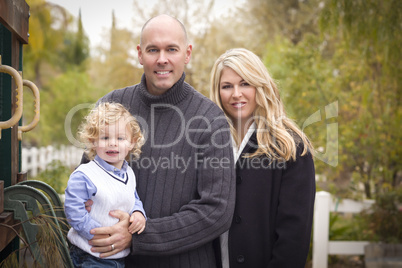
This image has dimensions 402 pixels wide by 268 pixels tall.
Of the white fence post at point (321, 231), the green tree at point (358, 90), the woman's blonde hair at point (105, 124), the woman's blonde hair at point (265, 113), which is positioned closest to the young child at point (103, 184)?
the woman's blonde hair at point (105, 124)

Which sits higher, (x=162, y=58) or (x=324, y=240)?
(x=162, y=58)

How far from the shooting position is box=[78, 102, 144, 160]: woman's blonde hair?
1.97 metres

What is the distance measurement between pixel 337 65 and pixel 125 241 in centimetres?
502

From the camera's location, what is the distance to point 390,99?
16.9 ft

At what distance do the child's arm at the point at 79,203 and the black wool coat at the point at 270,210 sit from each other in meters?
0.82

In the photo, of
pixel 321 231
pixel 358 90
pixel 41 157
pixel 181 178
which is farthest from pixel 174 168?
pixel 41 157

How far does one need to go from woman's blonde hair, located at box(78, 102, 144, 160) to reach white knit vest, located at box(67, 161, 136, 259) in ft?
0.43

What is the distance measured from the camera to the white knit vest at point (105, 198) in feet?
6.20

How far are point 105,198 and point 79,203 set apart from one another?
0.43 feet

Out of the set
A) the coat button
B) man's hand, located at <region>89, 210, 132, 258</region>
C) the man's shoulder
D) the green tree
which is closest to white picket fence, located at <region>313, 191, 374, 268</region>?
the green tree

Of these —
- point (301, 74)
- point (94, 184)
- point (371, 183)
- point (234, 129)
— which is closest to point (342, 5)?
point (301, 74)

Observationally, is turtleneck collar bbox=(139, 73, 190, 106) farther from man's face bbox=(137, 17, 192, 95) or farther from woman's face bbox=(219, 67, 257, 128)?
woman's face bbox=(219, 67, 257, 128)

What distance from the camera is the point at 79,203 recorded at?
180 cm

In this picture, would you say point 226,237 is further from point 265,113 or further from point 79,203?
point 79,203
